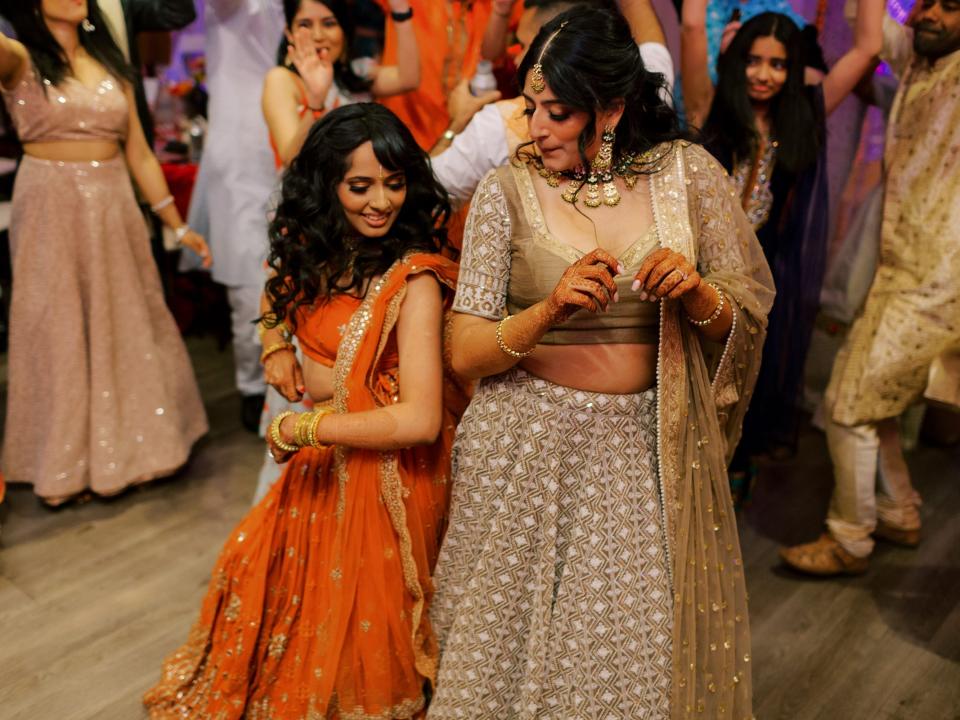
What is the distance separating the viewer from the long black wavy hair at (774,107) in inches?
94.5

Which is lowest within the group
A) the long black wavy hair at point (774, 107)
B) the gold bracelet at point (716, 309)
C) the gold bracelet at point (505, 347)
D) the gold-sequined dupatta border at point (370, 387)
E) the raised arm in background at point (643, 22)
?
the gold-sequined dupatta border at point (370, 387)

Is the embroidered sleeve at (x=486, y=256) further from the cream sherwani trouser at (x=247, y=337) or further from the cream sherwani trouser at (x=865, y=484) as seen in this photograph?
the cream sherwani trouser at (x=247, y=337)

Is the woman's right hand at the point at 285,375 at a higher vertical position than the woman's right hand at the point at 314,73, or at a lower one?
lower

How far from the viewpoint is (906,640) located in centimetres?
244

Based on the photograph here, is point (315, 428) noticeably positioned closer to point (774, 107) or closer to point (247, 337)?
point (774, 107)

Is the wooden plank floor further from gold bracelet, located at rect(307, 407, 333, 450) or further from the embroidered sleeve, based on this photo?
the embroidered sleeve

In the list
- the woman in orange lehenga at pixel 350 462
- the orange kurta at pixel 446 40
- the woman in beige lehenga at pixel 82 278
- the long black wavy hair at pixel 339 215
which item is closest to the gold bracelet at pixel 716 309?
the woman in orange lehenga at pixel 350 462

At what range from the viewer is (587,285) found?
141 centimetres

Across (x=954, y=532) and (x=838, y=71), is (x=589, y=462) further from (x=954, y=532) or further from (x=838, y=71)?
(x=954, y=532)

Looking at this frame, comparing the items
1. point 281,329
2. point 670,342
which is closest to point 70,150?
point 281,329

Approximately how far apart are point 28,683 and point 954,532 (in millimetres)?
2791

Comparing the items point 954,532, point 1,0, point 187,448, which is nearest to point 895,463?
point 954,532

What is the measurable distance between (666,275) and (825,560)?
1602 millimetres

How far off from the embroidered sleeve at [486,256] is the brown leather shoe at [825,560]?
5.01ft
